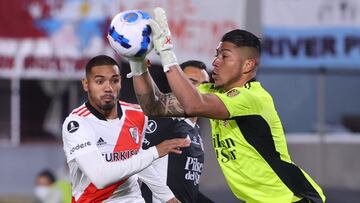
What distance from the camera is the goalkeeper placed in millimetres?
7047

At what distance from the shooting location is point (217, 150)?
7.27 m

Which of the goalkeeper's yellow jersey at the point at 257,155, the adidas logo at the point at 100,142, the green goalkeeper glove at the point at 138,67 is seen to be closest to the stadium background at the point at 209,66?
the adidas logo at the point at 100,142

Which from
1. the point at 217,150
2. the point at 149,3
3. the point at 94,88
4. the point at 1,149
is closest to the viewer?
the point at 217,150

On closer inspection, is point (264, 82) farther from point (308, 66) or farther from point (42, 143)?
point (42, 143)

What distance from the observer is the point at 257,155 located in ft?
23.3

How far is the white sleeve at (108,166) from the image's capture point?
7738mm

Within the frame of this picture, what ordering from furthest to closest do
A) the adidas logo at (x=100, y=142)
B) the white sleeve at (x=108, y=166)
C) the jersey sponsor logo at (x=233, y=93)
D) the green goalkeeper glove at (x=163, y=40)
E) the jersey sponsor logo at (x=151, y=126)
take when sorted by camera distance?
the jersey sponsor logo at (x=151, y=126), the adidas logo at (x=100, y=142), the white sleeve at (x=108, y=166), the jersey sponsor logo at (x=233, y=93), the green goalkeeper glove at (x=163, y=40)

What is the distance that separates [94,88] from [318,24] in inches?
364

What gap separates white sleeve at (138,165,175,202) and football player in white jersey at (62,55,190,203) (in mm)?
336

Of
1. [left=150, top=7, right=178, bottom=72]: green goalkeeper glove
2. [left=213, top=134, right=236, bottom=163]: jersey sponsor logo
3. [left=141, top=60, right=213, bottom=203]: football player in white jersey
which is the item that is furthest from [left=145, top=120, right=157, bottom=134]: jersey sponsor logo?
[left=150, top=7, right=178, bottom=72]: green goalkeeper glove

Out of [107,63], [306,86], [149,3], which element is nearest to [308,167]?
[306,86]

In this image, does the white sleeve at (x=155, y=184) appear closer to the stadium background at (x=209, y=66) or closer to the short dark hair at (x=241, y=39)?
the short dark hair at (x=241, y=39)

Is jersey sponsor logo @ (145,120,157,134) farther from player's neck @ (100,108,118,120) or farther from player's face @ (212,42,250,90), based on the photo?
player's face @ (212,42,250,90)

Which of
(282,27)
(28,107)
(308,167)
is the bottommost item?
(308,167)
